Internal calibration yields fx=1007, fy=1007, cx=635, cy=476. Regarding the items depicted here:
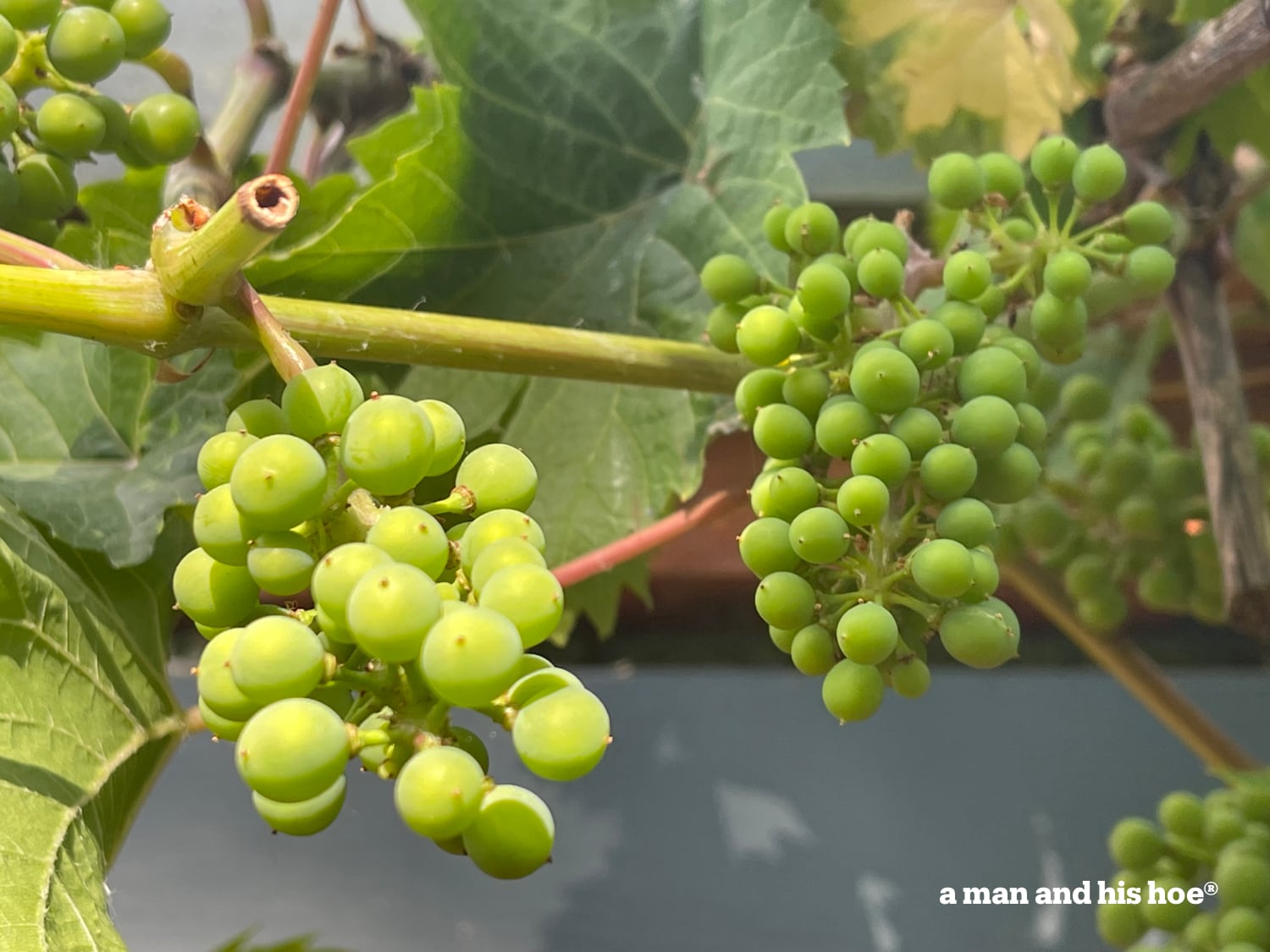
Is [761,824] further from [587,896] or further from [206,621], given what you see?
[206,621]

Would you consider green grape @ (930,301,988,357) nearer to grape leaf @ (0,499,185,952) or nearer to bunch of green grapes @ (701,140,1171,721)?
bunch of green grapes @ (701,140,1171,721)

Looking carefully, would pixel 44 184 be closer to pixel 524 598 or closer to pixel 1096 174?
pixel 524 598

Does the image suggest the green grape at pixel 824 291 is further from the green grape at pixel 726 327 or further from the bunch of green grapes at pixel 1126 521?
the bunch of green grapes at pixel 1126 521

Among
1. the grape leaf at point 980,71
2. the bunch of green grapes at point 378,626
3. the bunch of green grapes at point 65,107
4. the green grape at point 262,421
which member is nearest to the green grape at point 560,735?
the bunch of green grapes at point 378,626

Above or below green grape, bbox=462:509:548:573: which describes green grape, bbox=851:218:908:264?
above

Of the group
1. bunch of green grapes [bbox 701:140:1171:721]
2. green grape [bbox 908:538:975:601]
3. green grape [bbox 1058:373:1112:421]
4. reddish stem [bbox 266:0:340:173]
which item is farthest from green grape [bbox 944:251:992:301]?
reddish stem [bbox 266:0:340:173]

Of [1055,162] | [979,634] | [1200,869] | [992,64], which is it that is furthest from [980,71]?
[1200,869]
